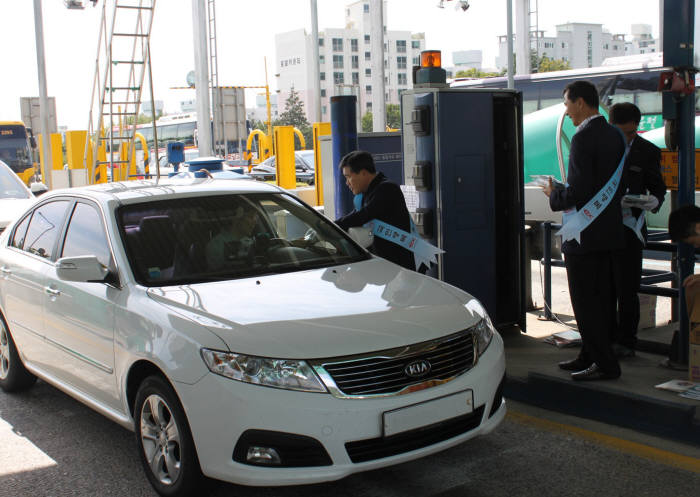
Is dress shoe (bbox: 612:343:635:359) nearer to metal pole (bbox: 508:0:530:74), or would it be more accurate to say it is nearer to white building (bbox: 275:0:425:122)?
metal pole (bbox: 508:0:530:74)

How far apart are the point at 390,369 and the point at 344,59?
109 m

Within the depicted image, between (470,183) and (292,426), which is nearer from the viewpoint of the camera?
(292,426)

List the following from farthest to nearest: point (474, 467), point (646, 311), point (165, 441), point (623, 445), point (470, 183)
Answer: point (646, 311) → point (470, 183) → point (623, 445) → point (474, 467) → point (165, 441)

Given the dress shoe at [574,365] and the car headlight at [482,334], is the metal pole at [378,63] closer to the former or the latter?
the dress shoe at [574,365]

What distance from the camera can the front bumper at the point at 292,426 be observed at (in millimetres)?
3246

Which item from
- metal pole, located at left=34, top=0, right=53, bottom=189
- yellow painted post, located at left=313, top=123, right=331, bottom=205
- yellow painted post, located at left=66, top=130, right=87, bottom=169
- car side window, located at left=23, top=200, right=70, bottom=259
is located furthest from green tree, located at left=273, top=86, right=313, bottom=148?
car side window, located at left=23, top=200, right=70, bottom=259

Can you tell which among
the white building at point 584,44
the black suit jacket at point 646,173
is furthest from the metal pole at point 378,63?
the white building at point 584,44

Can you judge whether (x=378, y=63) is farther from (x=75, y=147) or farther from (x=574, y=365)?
(x=574, y=365)

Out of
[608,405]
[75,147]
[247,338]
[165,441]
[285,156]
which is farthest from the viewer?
[75,147]

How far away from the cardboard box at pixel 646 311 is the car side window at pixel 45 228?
4.38 metres

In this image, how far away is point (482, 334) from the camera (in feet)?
12.8

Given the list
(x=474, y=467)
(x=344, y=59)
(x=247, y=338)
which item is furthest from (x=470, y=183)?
(x=344, y=59)

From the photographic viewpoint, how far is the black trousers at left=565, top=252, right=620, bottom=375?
15.7ft

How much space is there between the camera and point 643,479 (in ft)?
12.5
